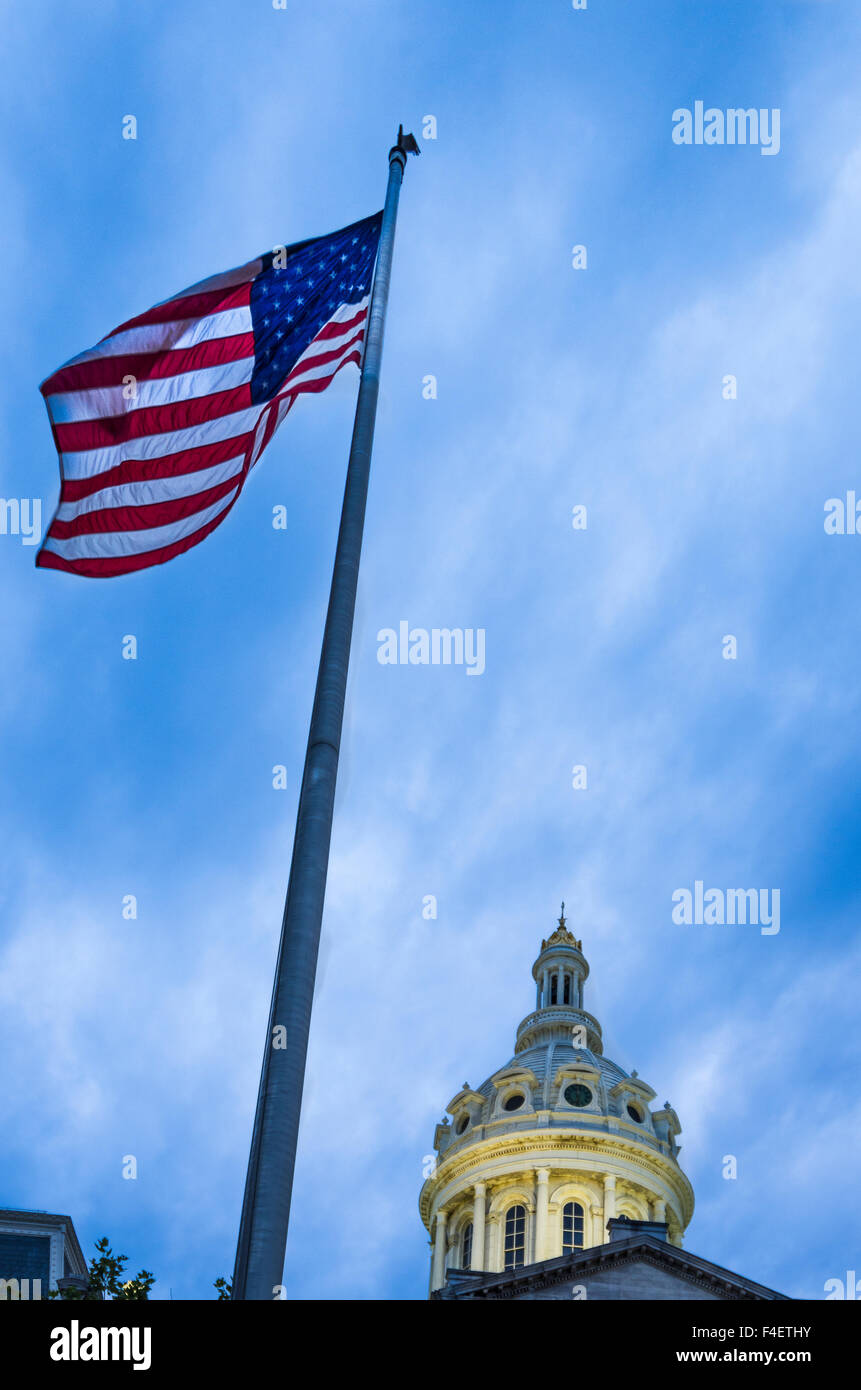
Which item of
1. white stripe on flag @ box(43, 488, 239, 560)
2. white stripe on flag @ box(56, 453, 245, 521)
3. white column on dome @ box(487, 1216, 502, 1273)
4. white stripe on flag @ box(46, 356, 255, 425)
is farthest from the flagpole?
white column on dome @ box(487, 1216, 502, 1273)

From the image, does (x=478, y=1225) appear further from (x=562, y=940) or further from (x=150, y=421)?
(x=150, y=421)

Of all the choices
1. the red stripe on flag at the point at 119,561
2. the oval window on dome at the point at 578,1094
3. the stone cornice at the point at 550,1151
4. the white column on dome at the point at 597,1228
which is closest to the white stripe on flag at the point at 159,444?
the red stripe on flag at the point at 119,561

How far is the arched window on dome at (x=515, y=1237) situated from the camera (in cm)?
7281

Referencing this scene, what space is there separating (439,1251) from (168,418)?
6688 centimetres

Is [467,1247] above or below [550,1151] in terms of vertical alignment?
below

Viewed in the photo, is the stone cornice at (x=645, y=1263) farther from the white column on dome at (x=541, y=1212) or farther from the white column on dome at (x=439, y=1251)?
the white column on dome at (x=439, y=1251)

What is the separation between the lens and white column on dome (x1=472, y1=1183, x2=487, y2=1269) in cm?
7294

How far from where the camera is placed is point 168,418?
58.9 feet

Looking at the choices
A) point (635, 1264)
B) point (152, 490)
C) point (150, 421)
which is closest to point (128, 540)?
point (152, 490)

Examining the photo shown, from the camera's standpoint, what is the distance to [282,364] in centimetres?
1872

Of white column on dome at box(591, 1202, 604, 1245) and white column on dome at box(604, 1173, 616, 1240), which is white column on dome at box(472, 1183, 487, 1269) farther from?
white column on dome at box(604, 1173, 616, 1240)

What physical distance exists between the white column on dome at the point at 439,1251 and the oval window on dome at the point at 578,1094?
868cm
